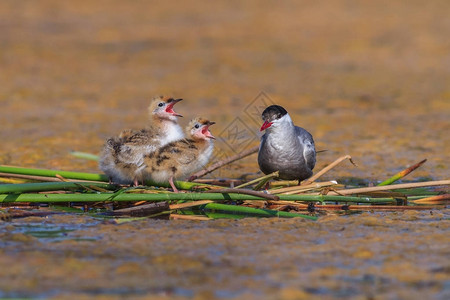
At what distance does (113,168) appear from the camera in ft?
21.9

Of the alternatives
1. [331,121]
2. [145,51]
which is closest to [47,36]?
[145,51]

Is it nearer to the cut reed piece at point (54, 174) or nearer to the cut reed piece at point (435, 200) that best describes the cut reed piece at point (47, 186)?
the cut reed piece at point (54, 174)

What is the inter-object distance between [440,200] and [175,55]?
1090 cm

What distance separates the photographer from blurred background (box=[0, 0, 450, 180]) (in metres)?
10.2

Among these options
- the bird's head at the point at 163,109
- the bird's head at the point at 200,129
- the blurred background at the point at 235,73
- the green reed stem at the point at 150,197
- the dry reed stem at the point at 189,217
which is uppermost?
the blurred background at the point at 235,73

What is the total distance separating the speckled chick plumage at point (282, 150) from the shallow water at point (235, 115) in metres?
0.93

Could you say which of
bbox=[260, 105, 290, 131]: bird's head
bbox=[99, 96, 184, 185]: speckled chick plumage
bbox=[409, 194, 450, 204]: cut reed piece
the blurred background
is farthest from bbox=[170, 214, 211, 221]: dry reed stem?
the blurred background

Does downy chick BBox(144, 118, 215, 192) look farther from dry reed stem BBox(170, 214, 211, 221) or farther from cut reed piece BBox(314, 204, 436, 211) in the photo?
cut reed piece BBox(314, 204, 436, 211)

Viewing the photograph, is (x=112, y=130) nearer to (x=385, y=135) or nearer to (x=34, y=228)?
(x=385, y=135)

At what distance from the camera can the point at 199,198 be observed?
6.21 meters

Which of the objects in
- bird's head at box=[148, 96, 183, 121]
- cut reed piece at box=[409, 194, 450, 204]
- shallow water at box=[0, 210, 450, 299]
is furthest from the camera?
bird's head at box=[148, 96, 183, 121]

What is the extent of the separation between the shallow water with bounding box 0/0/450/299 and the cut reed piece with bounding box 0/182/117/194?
31 cm

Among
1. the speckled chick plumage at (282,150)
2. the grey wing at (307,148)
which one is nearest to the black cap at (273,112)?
the speckled chick plumage at (282,150)

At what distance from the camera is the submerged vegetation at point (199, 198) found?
20.3 feet
